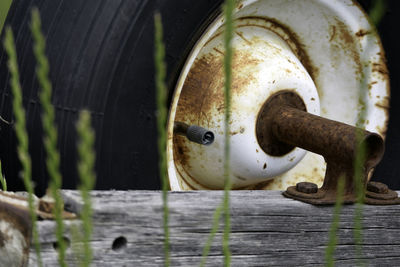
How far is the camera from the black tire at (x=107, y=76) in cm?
138

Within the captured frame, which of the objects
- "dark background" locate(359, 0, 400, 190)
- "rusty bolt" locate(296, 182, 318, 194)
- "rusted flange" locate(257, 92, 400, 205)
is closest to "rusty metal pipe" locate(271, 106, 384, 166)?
"rusted flange" locate(257, 92, 400, 205)

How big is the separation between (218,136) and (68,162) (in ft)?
1.74

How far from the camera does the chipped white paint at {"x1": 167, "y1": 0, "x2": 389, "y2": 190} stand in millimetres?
1775

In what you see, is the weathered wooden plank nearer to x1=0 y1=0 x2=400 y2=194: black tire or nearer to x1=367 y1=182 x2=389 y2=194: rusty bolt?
x1=367 y1=182 x2=389 y2=194: rusty bolt

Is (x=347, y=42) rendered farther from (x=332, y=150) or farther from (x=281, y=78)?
(x=332, y=150)

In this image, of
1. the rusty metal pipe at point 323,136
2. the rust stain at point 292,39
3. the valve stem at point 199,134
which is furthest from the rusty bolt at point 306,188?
the rust stain at point 292,39

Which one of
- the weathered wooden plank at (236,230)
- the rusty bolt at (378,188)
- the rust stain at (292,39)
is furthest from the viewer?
the rust stain at (292,39)

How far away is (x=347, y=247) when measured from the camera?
1.39 m

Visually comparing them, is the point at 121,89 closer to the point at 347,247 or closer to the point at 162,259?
the point at 162,259

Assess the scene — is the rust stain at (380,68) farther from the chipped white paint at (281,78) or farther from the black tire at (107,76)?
the black tire at (107,76)

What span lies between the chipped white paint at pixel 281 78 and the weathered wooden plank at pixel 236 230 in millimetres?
379

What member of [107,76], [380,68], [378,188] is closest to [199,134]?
[107,76]

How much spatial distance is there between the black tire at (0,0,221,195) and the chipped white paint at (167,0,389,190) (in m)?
0.10

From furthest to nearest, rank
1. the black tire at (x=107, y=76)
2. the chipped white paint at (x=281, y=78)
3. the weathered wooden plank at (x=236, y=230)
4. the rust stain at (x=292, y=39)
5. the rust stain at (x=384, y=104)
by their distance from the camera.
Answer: the rust stain at (x=384, y=104) < the rust stain at (x=292, y=39) < the chipped white paint at (x=281, y=78) < the black tire at (x=107, y=76) < the weathered wooden plank at (x=236, y=230)
